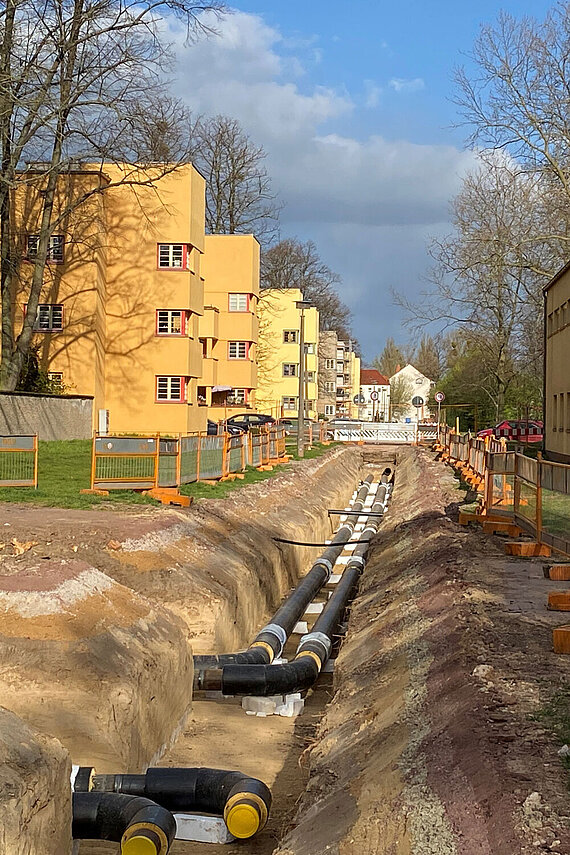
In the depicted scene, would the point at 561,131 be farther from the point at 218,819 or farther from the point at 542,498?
the point at 218,819

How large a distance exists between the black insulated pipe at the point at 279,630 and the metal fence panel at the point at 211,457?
3.57m

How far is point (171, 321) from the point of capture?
42.0m

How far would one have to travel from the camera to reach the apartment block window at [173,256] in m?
41.8

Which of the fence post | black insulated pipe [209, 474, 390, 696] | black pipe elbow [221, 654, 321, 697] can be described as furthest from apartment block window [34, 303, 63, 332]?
black pipe elbow [221, 654, 321, 697]

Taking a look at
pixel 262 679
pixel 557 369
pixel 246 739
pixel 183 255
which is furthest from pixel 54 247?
pixel 246 739

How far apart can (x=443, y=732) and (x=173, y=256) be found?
3639cm

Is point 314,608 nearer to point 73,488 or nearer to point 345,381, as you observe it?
point 73,488

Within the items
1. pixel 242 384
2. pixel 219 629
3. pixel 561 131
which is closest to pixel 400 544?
pixel 219 629

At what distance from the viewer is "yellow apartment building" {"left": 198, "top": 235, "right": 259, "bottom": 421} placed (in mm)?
55500

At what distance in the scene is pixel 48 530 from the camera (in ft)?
51.9

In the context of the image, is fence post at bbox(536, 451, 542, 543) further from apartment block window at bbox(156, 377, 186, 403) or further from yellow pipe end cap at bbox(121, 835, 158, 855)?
apartment block window at bbox(156, 377, 186, 403)

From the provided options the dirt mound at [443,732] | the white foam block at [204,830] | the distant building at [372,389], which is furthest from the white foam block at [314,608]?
the distant building at [372,389]

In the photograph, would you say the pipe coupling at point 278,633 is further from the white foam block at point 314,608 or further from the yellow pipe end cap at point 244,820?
the yellow pipe end cap at point 244,820

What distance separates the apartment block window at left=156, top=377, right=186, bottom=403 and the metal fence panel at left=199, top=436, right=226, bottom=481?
50.0 feet
